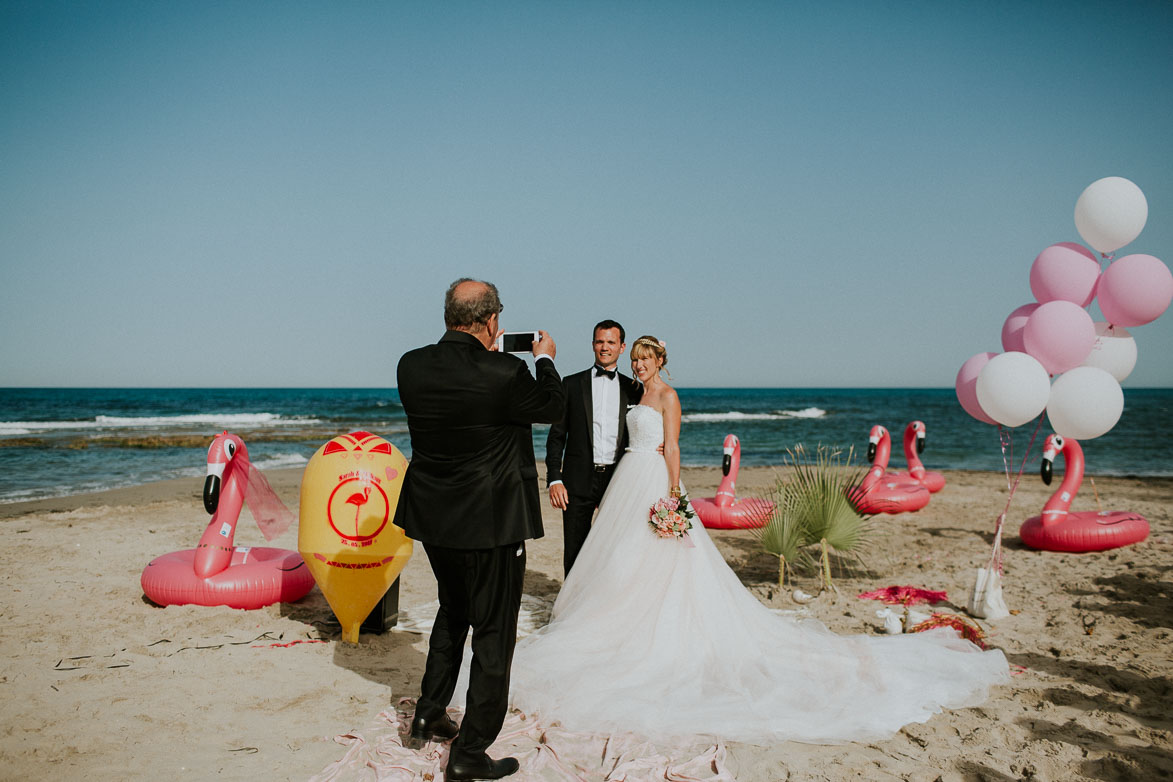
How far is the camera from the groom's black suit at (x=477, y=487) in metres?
3.18

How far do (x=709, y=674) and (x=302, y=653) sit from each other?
2.80 metres

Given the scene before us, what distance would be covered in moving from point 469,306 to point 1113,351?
19.2 feet

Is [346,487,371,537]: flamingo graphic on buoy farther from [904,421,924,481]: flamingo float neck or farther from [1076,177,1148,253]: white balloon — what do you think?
[904,421,924,481]: flamingo float neck

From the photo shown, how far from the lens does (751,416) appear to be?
4616 cm

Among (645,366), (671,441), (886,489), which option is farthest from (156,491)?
(886,489)

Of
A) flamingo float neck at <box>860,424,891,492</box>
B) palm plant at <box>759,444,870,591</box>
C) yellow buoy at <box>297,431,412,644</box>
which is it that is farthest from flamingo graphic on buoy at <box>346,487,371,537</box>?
flamingo float neck at <box>860,424,891,492</box>

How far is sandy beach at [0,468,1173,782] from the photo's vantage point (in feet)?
11.4

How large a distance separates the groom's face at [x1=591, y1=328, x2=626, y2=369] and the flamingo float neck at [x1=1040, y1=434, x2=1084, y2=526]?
5.93 m

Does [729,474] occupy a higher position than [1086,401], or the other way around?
[1086,401]

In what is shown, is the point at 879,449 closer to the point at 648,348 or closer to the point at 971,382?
the point at 971,382

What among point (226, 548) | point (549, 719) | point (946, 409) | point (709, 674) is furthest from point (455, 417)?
point (946, 409)

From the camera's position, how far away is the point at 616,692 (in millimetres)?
4066


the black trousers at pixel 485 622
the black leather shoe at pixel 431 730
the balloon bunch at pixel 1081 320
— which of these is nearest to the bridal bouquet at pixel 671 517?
the black trousers at pixel 485 622

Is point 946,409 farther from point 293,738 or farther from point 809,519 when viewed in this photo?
point 293,738
